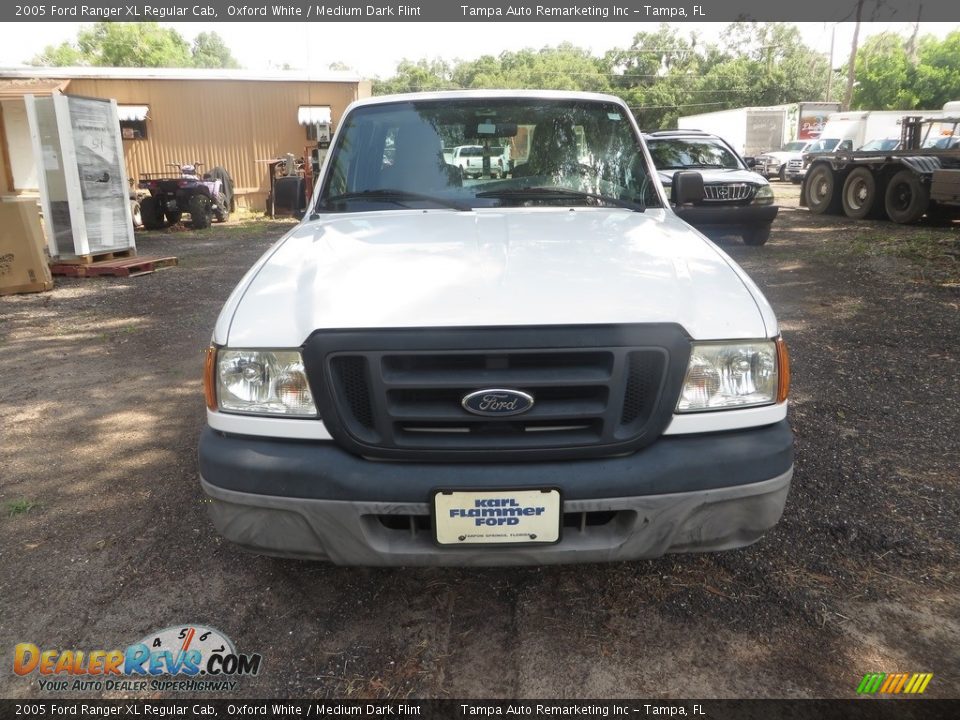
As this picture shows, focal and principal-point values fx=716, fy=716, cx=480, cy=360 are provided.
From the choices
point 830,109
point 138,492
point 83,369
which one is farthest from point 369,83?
point 830,109

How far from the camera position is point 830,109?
117 ft

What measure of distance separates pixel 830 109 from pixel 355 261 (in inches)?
1559

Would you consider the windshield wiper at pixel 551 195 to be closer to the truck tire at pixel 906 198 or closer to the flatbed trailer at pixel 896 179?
the flatbed trailer at pixel 896 179

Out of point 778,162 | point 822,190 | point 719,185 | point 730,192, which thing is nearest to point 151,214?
point 719,185

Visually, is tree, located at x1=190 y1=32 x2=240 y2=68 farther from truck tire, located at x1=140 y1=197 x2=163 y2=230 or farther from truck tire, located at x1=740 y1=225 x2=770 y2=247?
truck tire, located at x1=740 y1=225 x2=770 y2=247

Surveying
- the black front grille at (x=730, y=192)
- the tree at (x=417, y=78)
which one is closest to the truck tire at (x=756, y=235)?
the black front grille at (x=730, y=192)

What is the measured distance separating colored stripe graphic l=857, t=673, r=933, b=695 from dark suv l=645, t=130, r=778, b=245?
25.7 ft

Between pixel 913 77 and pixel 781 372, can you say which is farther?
pixel 913 77

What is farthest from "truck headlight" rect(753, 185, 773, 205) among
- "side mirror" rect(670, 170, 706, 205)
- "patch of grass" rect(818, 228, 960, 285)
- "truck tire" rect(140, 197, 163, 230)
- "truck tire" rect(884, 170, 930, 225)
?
"truck tire" rect(140, 197, 163, 230)

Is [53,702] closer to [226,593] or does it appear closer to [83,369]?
[226,593]

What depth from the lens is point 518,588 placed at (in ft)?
8.41

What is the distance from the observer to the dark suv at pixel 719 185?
9.98 m

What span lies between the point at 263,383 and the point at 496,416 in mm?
703

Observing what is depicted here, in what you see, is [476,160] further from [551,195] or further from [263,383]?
[263,383]
